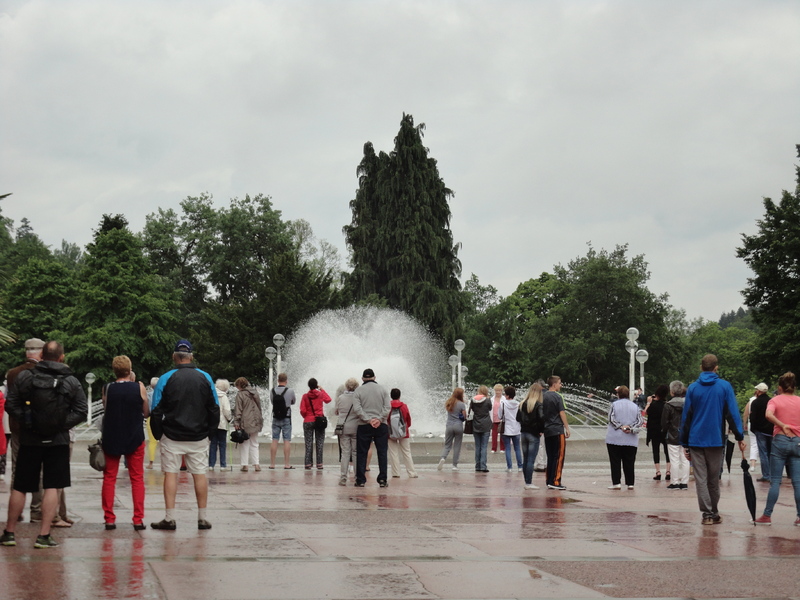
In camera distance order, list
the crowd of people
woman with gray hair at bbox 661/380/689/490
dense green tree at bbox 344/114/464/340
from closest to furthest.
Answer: the crowd of people < woman with gray hair at bbox 661/380/689/490 < dense green tree at bbox 344/114/464/340

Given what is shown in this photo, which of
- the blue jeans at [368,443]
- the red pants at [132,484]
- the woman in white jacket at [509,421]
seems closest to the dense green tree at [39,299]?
the woman in white jacket at [509,421]

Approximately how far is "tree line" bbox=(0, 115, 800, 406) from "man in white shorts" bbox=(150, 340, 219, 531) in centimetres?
4896

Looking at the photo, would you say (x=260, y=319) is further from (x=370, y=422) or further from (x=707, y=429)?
(x=707, y=429)

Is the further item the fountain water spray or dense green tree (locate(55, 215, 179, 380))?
dense green tree (locate(55, 215, 179, 380))

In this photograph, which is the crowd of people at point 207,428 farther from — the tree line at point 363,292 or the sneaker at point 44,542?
the tree line at point 363,292

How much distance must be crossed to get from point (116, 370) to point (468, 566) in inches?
176

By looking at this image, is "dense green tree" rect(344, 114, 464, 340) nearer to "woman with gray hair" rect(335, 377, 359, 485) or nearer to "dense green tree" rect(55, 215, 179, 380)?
"dense green tree" rect(55, 215, 179, 380)

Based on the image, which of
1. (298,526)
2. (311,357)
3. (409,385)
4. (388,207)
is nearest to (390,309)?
(388,207)

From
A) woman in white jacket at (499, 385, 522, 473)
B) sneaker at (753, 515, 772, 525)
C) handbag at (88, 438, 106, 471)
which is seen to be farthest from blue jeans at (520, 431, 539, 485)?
handbag at (88, 438, 106, 471)

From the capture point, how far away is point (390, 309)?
70.2 metres

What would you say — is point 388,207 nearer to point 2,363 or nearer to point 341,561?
point 2,363

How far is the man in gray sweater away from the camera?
1734cm

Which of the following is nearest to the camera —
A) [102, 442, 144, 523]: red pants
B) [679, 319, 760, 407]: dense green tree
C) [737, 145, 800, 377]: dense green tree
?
[102, 442, 144, 523]: red pants

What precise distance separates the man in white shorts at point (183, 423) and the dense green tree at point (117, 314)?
57.2m
